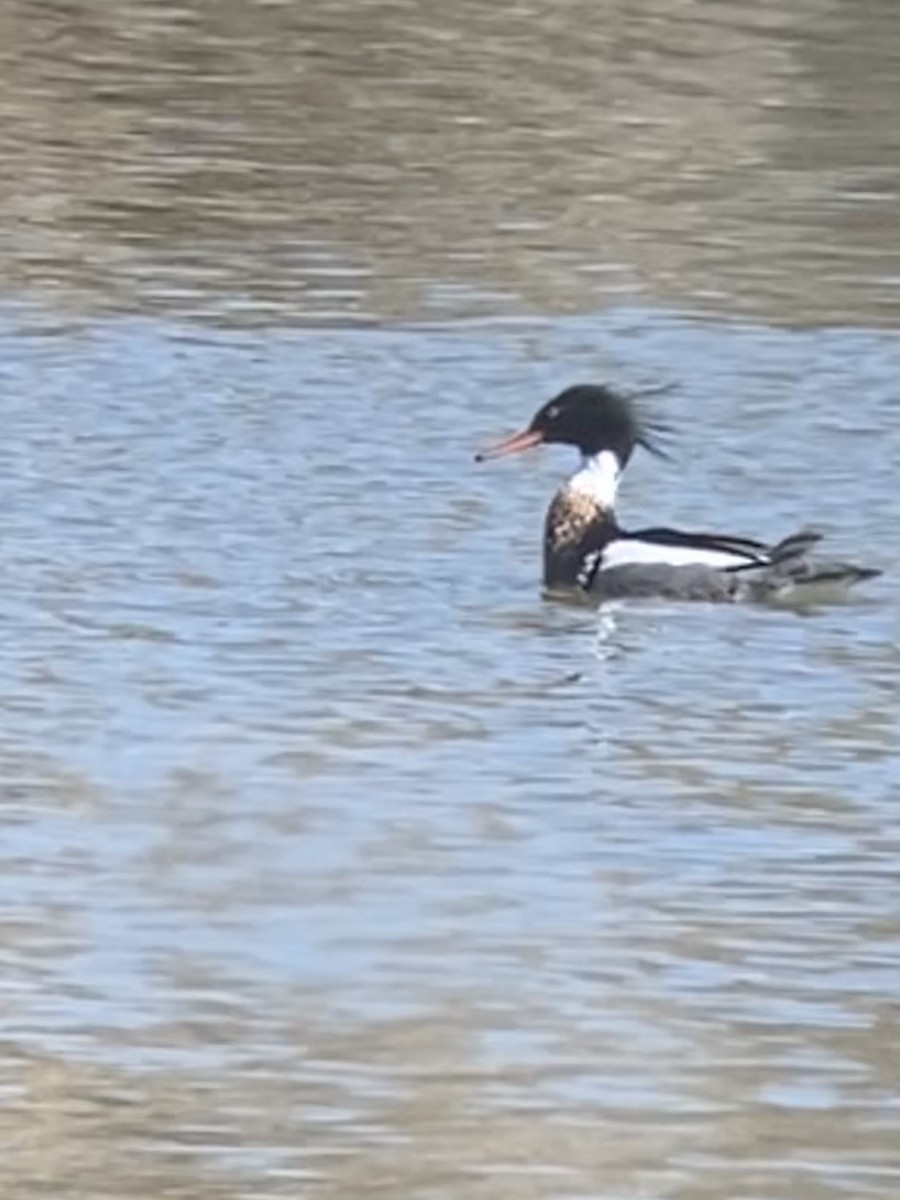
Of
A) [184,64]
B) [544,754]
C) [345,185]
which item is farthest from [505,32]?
[544,754]

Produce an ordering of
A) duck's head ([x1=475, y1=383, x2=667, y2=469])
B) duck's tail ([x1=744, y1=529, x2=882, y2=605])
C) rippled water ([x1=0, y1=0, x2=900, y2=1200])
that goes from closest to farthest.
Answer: rippled water ([x1=0, y1=0, x2=900, y2=1200]) < duck's tail ([x1=744, y1=529, x2=882, y2=605]) < duck's head ([x1=475, y1=383, x2=667, y2=469])

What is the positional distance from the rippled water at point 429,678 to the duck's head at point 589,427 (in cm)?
34

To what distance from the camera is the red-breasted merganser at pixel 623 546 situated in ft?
45.2

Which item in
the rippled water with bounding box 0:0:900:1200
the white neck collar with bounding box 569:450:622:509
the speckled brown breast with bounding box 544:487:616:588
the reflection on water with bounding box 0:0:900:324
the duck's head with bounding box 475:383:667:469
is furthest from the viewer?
the reflection on water with bounding box 0:0:900:324

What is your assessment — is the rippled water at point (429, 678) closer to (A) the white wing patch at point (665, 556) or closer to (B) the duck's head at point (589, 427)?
(A) the white wing patch at point (665, 556)

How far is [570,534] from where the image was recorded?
1420 cm

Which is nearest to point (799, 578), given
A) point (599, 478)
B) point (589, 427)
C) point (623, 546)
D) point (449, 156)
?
point (623, 546)

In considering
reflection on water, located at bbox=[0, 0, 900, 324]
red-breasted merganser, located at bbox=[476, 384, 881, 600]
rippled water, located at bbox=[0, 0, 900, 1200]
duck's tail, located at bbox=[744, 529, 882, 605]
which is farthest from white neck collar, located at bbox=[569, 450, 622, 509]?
reflection on water, located at bbox=[0, 0, 900, 324]

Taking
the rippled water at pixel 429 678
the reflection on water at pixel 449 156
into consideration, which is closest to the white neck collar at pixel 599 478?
the rippled water at pixel 429 678

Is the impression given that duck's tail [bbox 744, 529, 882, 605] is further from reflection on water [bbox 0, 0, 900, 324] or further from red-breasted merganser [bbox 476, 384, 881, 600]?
reflection on water [bbox 0, 0, 900, 324]

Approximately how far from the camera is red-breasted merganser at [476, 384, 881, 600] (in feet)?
45.2

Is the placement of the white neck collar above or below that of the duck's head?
below

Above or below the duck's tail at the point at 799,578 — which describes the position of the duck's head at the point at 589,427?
above

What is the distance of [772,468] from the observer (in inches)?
630
